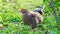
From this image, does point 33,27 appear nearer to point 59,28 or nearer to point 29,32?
point 29,32

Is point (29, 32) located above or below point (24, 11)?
below

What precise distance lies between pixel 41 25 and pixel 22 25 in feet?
1.50

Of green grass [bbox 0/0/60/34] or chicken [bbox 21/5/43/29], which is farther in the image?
green grass [bbox 0/0/60/34]

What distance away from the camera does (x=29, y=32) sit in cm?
479

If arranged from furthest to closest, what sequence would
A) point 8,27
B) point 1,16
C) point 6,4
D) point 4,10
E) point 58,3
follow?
point 6,4 < point 4,10 < point 1,16 < point 8,27 < point 58,3

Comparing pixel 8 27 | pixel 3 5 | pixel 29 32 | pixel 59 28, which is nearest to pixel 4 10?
pixel 3 5

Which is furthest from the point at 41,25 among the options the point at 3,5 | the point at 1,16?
the point at 3,5

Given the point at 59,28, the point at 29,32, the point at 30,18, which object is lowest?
the point at 29,32

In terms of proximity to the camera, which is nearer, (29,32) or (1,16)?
(29,32)

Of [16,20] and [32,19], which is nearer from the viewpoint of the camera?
[32,19]

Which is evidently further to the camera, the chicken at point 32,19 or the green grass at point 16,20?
the green grass at point 16,20

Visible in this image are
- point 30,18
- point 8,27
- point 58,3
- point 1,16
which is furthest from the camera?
point 1,16

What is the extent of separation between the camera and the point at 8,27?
17.1ft

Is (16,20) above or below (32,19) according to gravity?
below
